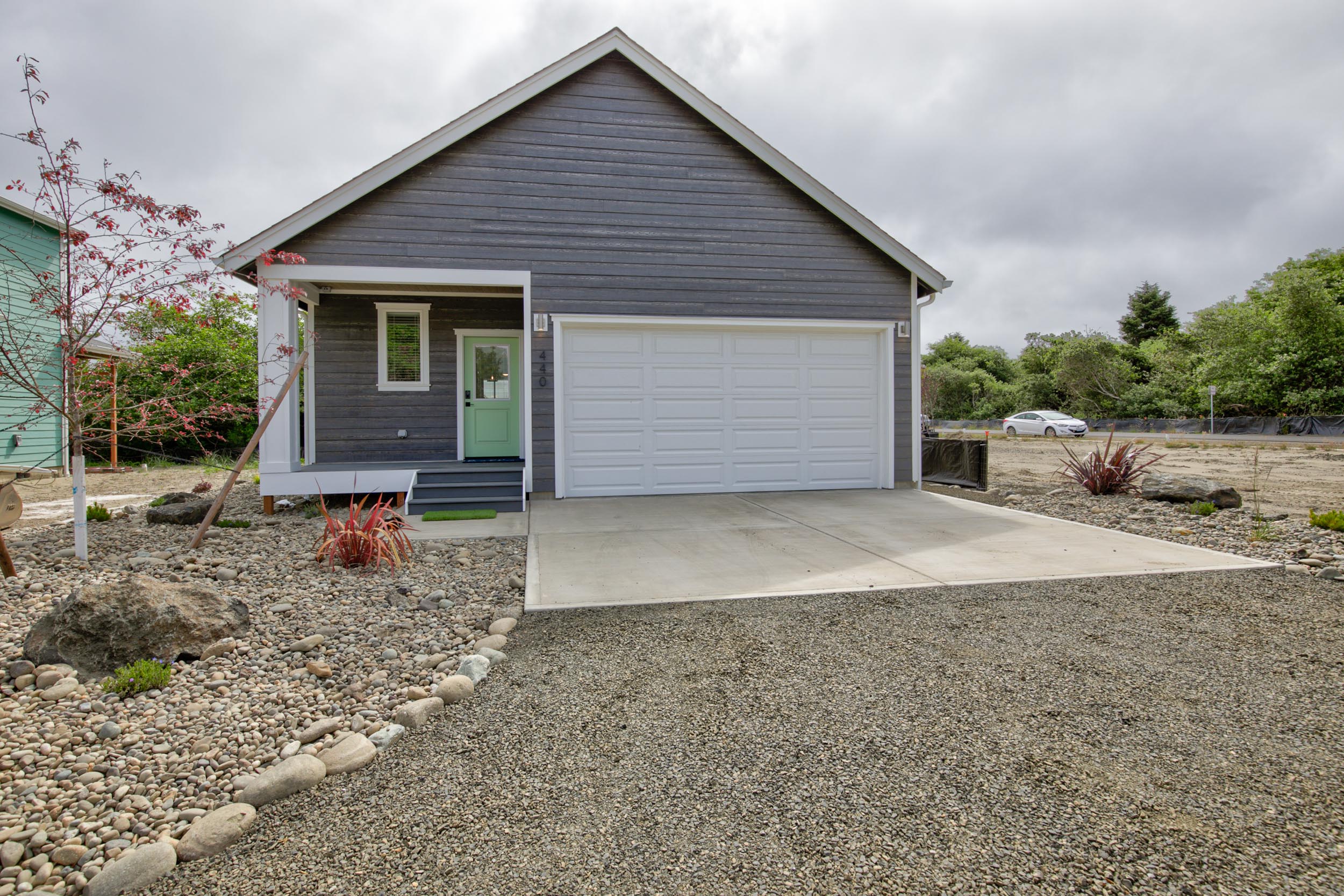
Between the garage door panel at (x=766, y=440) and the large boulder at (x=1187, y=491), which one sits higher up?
the garage door panel at (x=766, y=440)

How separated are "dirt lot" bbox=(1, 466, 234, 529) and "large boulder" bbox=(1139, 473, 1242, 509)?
12283mm

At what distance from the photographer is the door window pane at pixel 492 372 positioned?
9750 mm

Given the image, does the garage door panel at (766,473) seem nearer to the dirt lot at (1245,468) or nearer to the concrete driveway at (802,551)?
the concrete driveway at (802,551)

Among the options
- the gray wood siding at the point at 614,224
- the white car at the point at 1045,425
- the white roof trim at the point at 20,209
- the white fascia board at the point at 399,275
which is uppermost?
the white roof trim at the point at 20,209

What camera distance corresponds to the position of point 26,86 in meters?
4.32

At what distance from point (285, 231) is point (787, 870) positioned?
8251 millimetres

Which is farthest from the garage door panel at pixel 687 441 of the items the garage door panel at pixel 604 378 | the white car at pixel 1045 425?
the white car at pixel 1045 425

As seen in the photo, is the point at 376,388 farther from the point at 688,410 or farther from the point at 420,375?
the point at 688,410

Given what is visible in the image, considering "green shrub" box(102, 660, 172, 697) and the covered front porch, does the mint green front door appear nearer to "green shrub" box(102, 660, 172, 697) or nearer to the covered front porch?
the covered front porch

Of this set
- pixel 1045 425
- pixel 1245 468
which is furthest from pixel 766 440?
pixel 1045 425

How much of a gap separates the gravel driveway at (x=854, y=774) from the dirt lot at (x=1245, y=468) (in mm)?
6369

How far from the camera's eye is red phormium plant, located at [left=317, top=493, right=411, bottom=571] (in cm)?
466

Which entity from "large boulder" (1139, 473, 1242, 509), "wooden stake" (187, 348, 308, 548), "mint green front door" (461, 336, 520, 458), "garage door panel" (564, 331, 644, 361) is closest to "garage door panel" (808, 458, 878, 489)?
"garage door panel" (564, 331, 644, 361)

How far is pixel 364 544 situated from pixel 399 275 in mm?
4390
